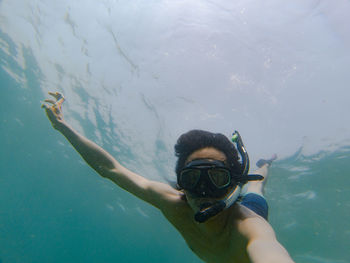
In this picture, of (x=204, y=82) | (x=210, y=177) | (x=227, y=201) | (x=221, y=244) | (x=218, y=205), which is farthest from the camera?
(x=204, y=82)

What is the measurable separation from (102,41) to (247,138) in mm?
11151

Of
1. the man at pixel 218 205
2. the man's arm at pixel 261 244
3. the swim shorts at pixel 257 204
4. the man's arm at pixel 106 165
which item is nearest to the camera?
the man's arm at pixel 261 244

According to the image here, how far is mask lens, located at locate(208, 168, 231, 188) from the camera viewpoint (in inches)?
108

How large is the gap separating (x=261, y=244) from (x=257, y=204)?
3.53 metres

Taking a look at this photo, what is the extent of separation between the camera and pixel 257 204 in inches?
213

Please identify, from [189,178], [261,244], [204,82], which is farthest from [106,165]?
[204,82]

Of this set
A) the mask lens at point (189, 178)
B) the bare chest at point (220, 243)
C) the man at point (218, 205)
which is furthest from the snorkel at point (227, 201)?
the bare chest at point (220, 243)

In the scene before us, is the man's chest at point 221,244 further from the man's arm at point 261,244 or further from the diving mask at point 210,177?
the diving mask at point 210,177

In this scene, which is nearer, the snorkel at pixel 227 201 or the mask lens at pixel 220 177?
the snorkel at pixel 227 201

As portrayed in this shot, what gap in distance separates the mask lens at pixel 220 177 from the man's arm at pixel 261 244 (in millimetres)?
511

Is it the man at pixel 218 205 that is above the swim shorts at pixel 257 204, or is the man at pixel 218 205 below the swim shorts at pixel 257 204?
above

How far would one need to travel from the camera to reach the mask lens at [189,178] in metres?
2.82

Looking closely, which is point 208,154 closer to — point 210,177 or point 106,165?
point 210,177

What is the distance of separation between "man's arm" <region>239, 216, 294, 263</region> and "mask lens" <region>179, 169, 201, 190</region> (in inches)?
30.0
